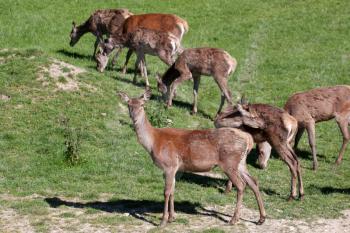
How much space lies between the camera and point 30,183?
13148 millimetres

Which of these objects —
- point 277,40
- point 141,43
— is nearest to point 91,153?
point 141,43

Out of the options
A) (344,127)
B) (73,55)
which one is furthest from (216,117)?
(73,55)

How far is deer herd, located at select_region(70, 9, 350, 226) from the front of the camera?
448 inches

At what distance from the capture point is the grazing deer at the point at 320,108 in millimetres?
15633

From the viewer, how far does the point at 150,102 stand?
18047mm

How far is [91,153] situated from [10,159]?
1.45 meters

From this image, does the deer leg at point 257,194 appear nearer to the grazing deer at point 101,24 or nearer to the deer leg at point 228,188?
Answer: the deer leg at point 228,188

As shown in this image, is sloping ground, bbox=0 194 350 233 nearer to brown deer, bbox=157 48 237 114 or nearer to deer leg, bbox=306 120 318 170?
deer leg, bbox=306 120 318 170

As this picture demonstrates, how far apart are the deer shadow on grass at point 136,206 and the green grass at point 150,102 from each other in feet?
0.69

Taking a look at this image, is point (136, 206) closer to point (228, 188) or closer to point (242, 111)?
point (228, 188)

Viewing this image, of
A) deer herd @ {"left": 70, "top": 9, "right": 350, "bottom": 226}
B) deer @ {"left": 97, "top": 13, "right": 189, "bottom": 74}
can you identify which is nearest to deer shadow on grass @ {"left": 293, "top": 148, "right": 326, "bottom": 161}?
deer herd @ {"left": 70, "top": 9, "right": 350, "bottom": 226}

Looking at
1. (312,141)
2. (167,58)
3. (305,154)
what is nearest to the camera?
(312,141)

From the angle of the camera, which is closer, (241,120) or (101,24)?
(241,120)

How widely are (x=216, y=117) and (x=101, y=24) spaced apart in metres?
9.56
